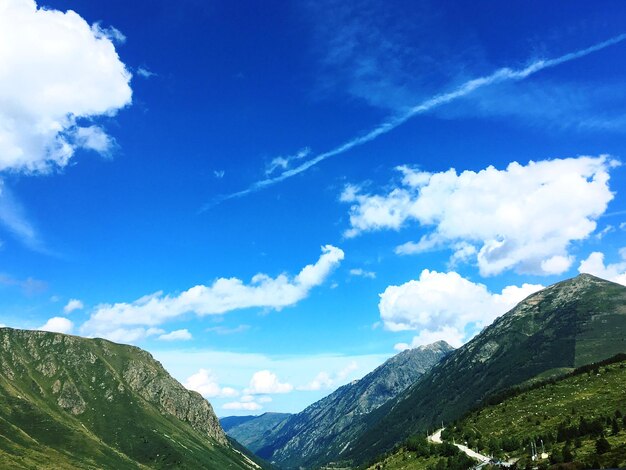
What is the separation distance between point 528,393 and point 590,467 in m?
94.6

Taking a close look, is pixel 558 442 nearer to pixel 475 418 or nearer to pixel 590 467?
pixel 590 467

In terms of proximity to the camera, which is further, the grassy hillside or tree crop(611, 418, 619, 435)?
tree crop(611, 418, 619, 435)

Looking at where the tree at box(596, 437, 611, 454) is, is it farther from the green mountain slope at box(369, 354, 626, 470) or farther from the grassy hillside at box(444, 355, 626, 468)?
the grassy hillside at box(444, 355, 626, 468)

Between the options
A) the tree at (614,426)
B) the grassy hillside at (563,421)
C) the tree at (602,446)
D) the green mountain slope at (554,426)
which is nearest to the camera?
the tree at (602,446)

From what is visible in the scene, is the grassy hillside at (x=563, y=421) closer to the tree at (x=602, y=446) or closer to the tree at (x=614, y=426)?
the tree at (x=614, y=426)

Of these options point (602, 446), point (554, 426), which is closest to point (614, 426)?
point (602, 446)

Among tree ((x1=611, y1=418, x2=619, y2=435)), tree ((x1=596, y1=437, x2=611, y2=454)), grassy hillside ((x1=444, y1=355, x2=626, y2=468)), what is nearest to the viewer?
tree ((x1=596, y1=437, x2=611, y2=454))

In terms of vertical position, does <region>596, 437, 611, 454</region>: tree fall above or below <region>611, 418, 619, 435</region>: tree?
below

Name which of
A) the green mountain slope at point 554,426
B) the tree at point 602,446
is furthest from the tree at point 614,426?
the tree at point 602,446

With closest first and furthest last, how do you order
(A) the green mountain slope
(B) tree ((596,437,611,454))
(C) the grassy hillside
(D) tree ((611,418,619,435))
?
1. (B) tree ((596,437,611,454))
2. (A) the green mountain slope
3. (C) the grassy hillside
4. (D) tree ((611,418,619,435))

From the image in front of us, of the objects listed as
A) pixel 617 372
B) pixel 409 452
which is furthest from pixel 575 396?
pixel 409 452

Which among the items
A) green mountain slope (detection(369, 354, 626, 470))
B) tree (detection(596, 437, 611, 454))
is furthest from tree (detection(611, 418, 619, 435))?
tree (detection(596, 437, 611, 454))

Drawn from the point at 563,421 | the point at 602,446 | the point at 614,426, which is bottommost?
the point at 602,446

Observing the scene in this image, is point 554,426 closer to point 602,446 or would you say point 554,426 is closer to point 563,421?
point 563,421
